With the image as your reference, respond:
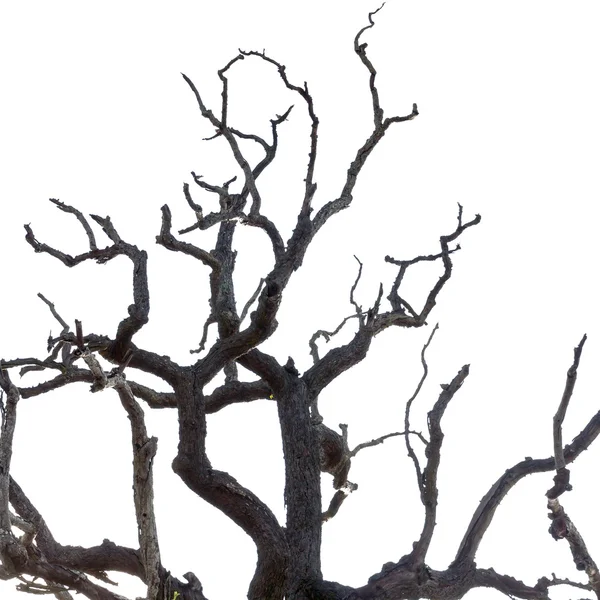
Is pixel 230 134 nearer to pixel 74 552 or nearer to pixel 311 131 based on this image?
pixel 311 131

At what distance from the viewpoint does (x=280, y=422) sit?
7035 mm

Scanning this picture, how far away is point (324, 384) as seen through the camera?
24.0ft

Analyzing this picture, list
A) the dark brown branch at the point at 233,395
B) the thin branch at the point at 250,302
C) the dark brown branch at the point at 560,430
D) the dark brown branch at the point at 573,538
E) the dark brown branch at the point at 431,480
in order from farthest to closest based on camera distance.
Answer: the thin branch at the point at 250,302 → the dark brown branch at the point at 233,395 → the dark brown branch at the point at 431,480 → the dark brown branch at the point at 573,538 → the dark brown branch at the point at 560,430

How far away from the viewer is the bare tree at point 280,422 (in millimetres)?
5312

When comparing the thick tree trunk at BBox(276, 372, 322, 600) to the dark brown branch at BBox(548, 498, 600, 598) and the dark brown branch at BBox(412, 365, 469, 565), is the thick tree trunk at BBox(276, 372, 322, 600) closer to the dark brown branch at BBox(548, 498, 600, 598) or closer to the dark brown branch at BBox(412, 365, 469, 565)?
the dark brown branch at BBox(412, 365, 469, 565)

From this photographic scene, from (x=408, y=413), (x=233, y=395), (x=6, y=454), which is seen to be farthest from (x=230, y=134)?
(x=6, y=454)

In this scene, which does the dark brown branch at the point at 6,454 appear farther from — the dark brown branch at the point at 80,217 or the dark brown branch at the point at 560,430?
the dark brown branch at the point at 560,430

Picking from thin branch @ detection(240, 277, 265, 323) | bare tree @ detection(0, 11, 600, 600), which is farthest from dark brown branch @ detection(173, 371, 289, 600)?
thin branch @ detection(240, 277, 265, 323)

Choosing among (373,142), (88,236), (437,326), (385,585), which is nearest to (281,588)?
(385,585)

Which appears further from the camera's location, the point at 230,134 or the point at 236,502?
the point at 230,134

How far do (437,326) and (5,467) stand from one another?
364 centimetres

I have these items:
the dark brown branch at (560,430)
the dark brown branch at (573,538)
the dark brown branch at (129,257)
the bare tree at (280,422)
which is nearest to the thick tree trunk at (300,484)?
the bare tree at (280,422)

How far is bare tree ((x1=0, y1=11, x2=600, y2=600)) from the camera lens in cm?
531

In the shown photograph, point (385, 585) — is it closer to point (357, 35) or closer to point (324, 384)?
point (324, 384)
